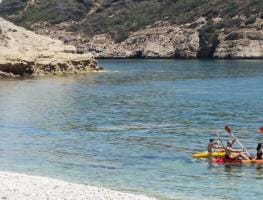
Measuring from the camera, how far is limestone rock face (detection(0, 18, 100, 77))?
80500 millimetres

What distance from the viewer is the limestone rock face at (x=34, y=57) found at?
264ft

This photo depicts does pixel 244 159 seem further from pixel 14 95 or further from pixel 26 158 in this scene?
pixel 14 95

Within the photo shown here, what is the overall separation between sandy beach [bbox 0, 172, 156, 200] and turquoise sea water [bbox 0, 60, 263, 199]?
7.24ft

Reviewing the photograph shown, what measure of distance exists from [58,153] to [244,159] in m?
7.75

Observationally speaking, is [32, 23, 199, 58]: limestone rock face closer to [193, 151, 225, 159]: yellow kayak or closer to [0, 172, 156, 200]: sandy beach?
[193, 151, 225, 159]: yellow kayak

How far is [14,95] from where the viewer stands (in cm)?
5734

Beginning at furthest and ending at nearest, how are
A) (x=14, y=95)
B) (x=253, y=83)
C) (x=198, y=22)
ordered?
(x=198, y=22) < (x=253, y=83) < (x=14, y=95)

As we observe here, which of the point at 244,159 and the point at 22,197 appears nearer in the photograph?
the point at 22,197

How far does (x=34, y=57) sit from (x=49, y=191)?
212ft

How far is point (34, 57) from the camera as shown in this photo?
83.6 meters

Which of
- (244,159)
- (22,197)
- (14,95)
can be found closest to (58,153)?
(244,159)

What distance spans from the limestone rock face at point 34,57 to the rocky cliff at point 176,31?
6212cm

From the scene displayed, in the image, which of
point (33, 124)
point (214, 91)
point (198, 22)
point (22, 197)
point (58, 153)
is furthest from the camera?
point (198, 22)

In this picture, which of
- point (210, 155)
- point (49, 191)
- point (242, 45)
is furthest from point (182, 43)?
point (49, 191)
